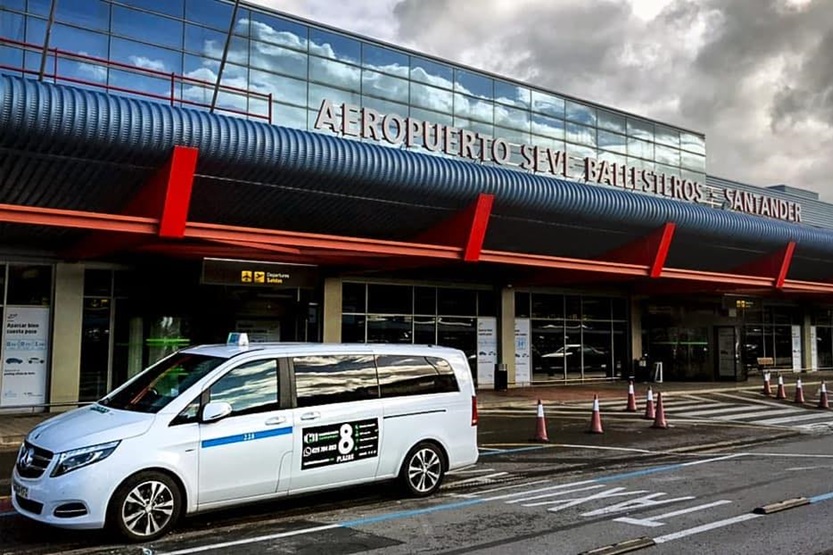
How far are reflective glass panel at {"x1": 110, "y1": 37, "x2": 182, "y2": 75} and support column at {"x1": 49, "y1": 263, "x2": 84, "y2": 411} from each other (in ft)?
29.2

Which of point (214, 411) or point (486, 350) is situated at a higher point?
point (486, 350)

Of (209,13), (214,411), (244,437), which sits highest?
(209,13)

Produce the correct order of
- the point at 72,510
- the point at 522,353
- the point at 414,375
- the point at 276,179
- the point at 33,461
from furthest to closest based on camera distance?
the point at 522,353 → the point at 276,179 → the point at 414,375 → the point at 33,461 → the point at 72,510

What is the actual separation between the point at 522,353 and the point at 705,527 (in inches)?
773

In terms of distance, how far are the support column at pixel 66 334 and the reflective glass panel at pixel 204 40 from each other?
1059 cm

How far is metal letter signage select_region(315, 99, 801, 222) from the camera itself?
Answer: 2312 cm

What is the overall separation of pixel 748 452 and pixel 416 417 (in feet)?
22.3

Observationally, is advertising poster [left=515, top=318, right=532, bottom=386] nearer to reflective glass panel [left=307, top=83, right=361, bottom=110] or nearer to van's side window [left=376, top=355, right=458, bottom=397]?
reflective glass panel [left=307, top=83, right=361, bottom=110]

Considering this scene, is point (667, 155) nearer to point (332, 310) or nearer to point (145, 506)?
point (332, 310)

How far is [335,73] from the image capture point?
27.8 metres

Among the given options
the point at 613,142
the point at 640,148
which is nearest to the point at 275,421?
the point at 613,142

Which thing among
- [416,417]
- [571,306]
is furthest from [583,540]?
[571,306]

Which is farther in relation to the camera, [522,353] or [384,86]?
[384,86]

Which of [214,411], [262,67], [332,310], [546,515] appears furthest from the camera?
[262,67]
